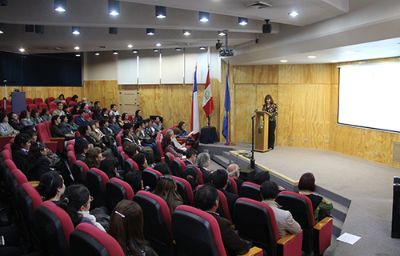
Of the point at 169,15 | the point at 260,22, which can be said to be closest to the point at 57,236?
the point at 169,15

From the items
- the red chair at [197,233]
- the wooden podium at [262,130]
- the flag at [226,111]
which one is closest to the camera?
the red chair at [197,233]

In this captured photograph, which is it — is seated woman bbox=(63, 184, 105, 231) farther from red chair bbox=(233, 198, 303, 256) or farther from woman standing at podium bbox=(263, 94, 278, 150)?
woman standing at podium bbox=(263, 94, 278, 150)

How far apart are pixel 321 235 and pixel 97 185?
239 centimetres

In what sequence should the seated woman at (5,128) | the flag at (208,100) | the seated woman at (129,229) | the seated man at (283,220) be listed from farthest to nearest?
the flag at (208,100) < the seated woman at (5,128) < the seated man at (283,220) < the seated woman at (129,229)

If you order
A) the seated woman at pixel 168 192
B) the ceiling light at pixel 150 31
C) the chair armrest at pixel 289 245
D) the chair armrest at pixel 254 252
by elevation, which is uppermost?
the ceiling light at pixel 150 31

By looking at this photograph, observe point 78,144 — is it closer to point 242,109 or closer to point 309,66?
point 242,109

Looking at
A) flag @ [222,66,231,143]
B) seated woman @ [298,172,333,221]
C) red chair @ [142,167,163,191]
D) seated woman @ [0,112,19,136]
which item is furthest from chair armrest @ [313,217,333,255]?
flag @ [222,66,231,143]

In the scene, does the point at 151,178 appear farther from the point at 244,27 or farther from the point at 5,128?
the point at 5,128

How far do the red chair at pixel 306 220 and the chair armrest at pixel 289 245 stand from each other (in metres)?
0.28

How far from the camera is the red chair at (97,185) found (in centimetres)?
382

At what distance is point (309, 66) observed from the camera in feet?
33.7

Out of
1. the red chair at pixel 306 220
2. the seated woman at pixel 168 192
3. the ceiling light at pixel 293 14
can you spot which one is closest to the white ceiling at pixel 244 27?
the ceiling light at pixel 293 14

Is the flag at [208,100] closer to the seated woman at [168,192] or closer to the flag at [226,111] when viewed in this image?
the flag at [226,111]

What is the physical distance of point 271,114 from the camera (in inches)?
396
